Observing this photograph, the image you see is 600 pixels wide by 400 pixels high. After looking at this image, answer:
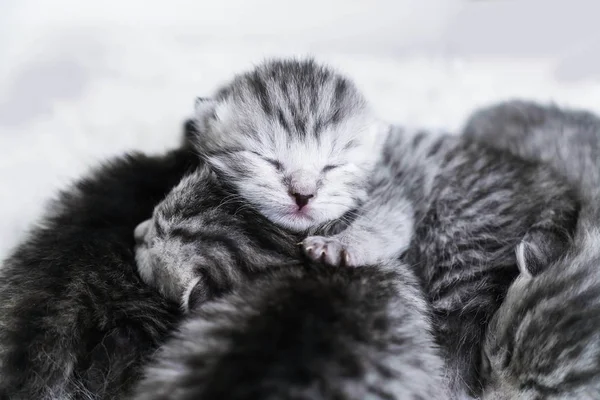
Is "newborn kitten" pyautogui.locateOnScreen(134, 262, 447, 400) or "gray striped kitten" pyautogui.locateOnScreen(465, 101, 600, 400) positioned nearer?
"newborn kitten" pyautogui.locateOnScreen(134, 262, 447, 400)

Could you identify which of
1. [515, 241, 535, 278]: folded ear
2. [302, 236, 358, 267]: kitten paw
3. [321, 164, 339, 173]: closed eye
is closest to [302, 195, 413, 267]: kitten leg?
[302, 236, 358, 267]: kitten paw

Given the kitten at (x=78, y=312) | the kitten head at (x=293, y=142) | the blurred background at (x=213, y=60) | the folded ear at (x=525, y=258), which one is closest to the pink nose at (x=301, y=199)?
the kitten head at (x=293, y=142)

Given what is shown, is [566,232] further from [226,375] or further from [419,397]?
[226,375]

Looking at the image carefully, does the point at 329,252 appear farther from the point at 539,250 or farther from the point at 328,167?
the point at 539,250

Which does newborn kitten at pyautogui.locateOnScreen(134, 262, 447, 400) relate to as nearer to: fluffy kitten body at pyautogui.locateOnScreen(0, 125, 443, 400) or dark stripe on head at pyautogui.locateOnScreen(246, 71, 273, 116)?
fluffy kitten body at pyautogui.locateOnScreen(0, 125, 443, 400)

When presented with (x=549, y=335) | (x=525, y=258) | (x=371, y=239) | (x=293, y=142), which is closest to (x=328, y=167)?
(x=293, y=142)

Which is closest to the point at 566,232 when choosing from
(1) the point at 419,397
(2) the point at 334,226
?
(2) the point at 334,226
